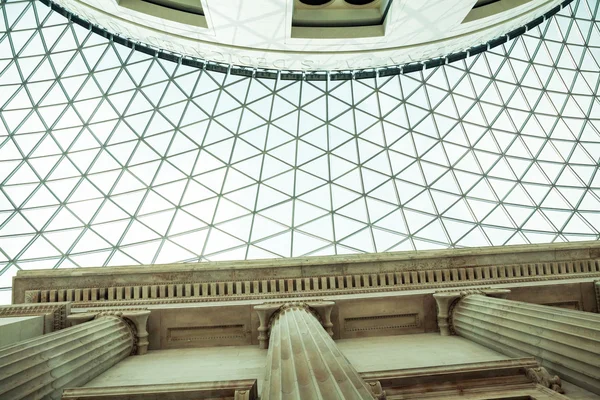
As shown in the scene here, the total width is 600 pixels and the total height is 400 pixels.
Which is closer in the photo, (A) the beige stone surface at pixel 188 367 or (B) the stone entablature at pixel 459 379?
(B) the stone entablature at pixel 459 379

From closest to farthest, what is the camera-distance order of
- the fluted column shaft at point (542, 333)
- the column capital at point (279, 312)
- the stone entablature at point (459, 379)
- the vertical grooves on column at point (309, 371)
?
1. the vertical grooves on column at point (309, 371)
2. the fluted column shaft at point (542, 333)
3. the stone entablature at point (459, 379)
4. the column capital at point (279, 312)

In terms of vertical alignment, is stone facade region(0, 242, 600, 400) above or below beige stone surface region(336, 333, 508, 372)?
above

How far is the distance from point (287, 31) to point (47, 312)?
1395 centimetres

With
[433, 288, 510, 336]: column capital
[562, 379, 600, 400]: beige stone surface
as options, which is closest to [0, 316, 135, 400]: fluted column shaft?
[562, 379, 600, 400]: beige stone surface

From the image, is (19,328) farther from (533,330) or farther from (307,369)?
(533,330)

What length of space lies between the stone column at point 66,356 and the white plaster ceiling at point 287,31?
12.0 meters

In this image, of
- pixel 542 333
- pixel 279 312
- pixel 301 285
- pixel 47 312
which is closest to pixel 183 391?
pixel 279 312

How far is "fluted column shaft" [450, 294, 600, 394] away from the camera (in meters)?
7.75

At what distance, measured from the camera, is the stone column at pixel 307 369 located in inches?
227

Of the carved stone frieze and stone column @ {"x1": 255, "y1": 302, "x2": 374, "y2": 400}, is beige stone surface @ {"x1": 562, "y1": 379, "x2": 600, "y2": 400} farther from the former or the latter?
the carved stone frieze

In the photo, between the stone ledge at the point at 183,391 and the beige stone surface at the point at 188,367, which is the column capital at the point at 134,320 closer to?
the beige stone surface at the point at 188,367

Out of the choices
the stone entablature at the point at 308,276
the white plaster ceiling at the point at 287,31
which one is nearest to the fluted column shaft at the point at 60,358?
the stone entablature at the point at 308,276

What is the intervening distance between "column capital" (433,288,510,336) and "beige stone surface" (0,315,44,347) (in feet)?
41.8

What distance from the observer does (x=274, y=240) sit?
25.1 meters
